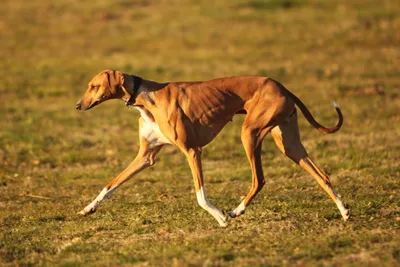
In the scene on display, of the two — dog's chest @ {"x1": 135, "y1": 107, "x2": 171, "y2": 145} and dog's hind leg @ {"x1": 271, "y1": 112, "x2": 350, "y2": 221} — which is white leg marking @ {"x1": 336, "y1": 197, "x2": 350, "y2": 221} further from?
dog's chest @ {"x1": 135, "y1": 107, "x2": 171, "y2": 145}

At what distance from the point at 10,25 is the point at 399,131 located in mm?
16633

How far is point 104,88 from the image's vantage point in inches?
355

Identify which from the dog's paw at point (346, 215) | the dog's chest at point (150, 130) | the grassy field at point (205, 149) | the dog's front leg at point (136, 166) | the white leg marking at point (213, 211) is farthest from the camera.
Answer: the dog's front leg at point (136, 166)

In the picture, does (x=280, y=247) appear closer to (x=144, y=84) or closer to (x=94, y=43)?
(x=144, y=84)

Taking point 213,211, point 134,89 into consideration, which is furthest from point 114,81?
point 213,211

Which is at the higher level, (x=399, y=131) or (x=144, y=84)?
(x=144, y=84)

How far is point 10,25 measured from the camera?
2723cm

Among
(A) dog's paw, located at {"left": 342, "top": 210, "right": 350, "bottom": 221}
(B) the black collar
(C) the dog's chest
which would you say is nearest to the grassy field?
(A) dog's paw, located at {"left": 342, "top": 210, "right": 350, "bottom": 221}

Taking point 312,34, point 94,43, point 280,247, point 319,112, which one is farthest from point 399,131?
point 94,43

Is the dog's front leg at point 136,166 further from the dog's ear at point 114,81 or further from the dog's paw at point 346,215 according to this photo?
the dog's paw at point 346,215

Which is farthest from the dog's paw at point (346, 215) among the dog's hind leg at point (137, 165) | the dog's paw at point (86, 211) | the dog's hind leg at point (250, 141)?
the dog's paw at point (86, 211)

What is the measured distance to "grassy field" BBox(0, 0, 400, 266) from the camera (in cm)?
800

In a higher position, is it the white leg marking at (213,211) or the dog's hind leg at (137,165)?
the dog's hind leg at (137,165)

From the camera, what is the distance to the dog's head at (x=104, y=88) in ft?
29.5
